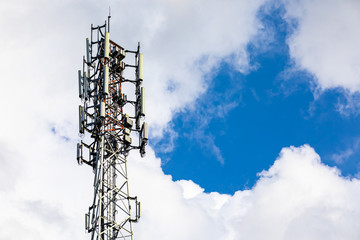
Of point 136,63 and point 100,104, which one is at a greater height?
point 136,63

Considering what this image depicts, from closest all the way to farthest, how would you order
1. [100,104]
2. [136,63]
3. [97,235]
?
1. [97,235]
2. [100,104]
3. [136,63]

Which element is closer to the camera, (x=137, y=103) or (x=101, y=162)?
(x=101, y=162)

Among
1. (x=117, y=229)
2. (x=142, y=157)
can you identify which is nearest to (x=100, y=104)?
(x=142, y=157)

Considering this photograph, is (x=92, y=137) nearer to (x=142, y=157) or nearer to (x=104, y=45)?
(x=142, y=157)

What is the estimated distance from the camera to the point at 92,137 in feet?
218

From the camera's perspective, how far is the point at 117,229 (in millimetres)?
61281

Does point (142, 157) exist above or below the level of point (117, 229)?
above

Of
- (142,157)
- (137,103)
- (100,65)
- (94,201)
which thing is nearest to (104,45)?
(100,65)

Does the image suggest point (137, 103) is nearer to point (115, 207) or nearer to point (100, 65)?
point (100, 65)

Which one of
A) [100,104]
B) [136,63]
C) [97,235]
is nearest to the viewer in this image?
[97,235]

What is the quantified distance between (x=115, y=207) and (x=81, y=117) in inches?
378

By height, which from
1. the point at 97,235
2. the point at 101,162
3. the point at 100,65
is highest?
the point at 100,65

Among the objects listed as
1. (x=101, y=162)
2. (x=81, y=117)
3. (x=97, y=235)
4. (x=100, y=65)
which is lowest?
(x=97, y=235)

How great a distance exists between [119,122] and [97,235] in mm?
12432
